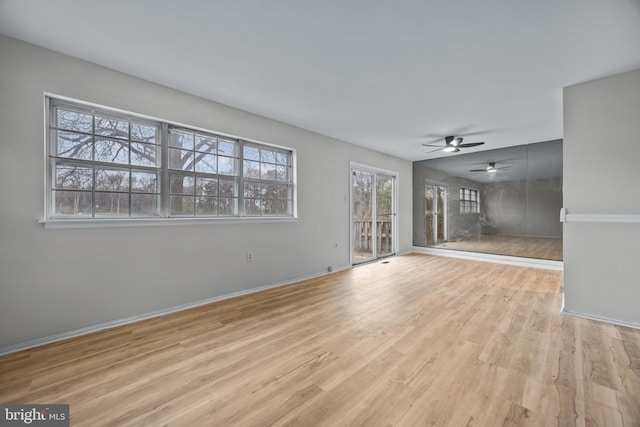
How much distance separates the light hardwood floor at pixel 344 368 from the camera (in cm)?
142

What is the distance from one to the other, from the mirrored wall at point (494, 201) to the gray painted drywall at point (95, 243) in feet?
14.7

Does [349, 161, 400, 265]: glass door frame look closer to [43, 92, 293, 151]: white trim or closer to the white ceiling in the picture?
the white ceiling

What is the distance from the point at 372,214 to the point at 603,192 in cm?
356

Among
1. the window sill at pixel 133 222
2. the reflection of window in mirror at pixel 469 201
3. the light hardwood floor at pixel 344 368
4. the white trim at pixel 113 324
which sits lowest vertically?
the light hardwood floor at pixel 344 368

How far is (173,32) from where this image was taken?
6.47 feet

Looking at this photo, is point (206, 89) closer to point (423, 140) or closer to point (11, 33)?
point (11, 33)

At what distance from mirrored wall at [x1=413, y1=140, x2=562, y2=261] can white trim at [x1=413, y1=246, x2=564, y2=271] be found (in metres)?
0.11

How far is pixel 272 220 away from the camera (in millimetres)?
3744

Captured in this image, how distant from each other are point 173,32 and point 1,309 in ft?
8.33

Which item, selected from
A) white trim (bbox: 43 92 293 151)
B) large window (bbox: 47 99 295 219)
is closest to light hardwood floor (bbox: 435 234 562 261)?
large window (bbox: 47 99 295 219)

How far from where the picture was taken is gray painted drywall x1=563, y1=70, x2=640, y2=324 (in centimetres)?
250

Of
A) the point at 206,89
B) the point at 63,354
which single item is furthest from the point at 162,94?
the point at 63,354

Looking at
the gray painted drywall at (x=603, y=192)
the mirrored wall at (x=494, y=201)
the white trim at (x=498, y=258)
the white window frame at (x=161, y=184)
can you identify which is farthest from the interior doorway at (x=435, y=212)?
the white window frame at (x=161, y=184)

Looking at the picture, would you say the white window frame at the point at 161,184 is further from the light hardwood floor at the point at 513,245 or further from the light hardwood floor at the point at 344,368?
the light hardwood floor at the point at 513,245
